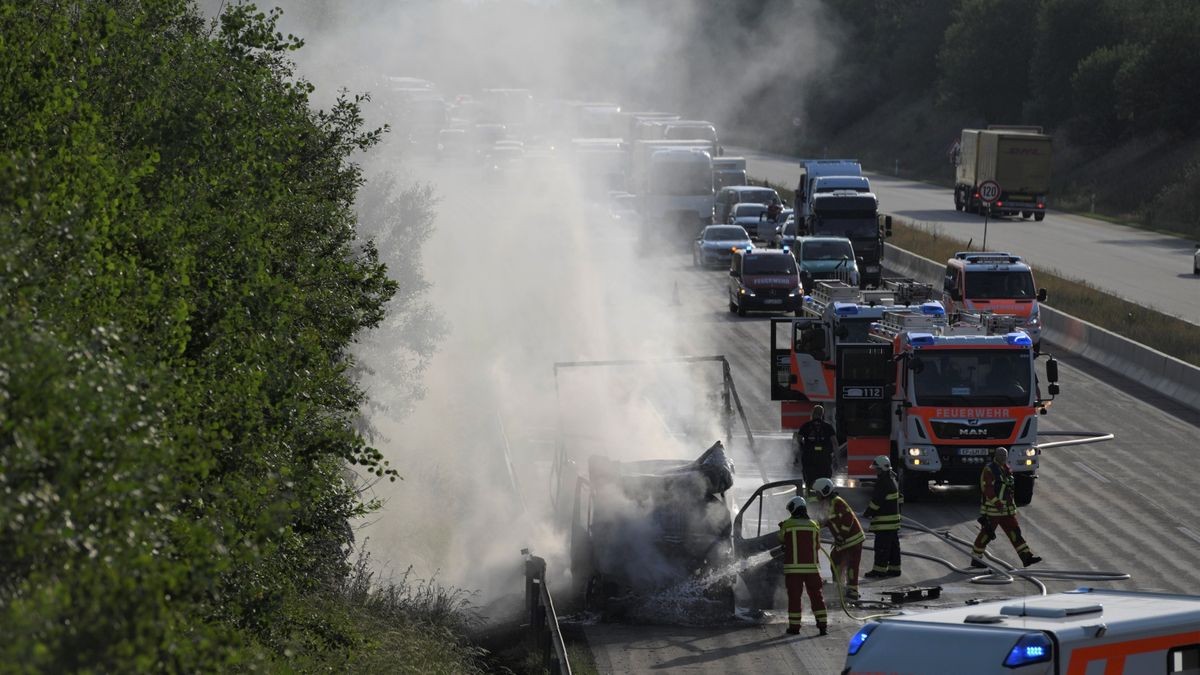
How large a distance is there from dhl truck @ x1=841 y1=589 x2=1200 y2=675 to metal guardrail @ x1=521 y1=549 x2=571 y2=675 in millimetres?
5758

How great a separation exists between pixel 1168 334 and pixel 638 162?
28.5 metres

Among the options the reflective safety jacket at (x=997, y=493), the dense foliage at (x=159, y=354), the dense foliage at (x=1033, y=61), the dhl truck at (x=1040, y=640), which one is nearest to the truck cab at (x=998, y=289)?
the reflective safety jacket at (x=997, y=493)

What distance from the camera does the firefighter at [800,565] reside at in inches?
664

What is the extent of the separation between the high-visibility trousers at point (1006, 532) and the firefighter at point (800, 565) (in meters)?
3.37

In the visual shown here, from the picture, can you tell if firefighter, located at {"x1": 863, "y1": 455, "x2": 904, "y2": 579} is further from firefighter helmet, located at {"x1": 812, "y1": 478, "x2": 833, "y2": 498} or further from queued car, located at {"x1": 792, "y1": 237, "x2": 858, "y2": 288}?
queued car, located at {"x1": 792, "y1": 237, "x2": 858, "y2": 288}

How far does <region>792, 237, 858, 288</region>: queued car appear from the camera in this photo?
4469 centimetres

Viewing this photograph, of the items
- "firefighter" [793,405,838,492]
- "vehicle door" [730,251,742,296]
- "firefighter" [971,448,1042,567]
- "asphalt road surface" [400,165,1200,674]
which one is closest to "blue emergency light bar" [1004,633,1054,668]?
"asphalt road surface" [400,165,1200,674]

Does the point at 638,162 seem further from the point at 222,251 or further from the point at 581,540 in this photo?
the point at 222,251

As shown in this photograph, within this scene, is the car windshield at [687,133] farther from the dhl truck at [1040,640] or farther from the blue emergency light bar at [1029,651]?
the blue emergency light bar at [1029,651]

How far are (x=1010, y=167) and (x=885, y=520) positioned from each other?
4840cm

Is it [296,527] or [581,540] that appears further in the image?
[581,540]

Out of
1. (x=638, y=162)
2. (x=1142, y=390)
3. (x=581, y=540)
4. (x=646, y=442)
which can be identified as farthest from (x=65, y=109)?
(x=638, y=162)

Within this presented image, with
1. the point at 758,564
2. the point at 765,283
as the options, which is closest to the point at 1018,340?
the point at 758,564

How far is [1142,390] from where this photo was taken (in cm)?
3272
